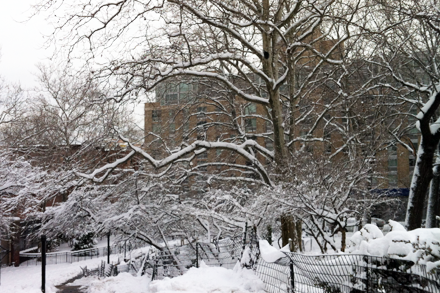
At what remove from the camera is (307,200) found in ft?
27.8

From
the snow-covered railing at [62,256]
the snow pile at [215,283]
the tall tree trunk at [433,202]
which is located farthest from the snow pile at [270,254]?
the snow-covered railing at [62,256]

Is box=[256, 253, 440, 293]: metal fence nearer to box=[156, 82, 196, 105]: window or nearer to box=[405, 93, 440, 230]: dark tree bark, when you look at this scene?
box=[405, 93, 440, 230]: dark tree bark

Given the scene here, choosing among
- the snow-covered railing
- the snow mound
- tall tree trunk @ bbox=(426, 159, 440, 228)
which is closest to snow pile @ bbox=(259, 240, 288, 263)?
the snow mound

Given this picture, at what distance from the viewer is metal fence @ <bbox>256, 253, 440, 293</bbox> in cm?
324

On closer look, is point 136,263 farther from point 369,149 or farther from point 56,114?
point 56,114

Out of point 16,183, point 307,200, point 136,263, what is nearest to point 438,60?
point 307,200

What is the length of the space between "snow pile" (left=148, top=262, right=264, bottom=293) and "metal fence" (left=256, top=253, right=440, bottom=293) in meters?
0.54

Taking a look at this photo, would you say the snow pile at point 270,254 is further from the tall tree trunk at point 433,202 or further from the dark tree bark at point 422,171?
the tall tree trunk at point 433,202

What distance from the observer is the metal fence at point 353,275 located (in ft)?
10.6

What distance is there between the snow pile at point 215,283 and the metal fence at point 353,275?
54 cm

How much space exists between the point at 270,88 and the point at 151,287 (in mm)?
7162

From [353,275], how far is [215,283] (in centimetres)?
284

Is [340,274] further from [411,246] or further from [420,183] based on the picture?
[420,183]

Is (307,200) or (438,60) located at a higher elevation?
(438,60)
